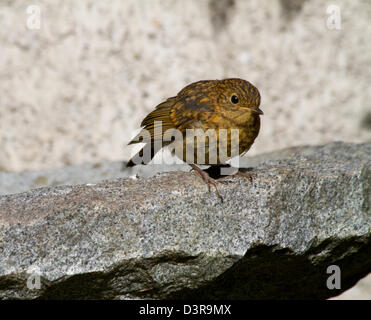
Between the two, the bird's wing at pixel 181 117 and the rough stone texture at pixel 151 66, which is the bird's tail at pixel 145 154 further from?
the rough stone texture at pixel 151 66

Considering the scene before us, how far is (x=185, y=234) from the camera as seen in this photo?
161 inches

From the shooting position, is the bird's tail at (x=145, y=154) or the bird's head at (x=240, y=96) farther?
the bird's tail at (x=145, y=154)

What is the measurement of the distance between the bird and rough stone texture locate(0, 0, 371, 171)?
2304 mm

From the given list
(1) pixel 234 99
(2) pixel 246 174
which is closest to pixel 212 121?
(1) pixel 234 99

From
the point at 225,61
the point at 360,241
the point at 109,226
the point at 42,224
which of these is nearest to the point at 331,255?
the point at 360,241

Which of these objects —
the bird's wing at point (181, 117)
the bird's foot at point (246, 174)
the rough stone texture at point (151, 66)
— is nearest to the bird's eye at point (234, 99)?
the bird's wing at point (181, 117)

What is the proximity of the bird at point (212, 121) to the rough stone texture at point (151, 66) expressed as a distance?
230 cm

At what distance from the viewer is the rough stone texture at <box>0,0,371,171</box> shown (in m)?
7.24

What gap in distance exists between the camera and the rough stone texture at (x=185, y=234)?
13.0ft

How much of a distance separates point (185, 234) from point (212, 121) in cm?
100

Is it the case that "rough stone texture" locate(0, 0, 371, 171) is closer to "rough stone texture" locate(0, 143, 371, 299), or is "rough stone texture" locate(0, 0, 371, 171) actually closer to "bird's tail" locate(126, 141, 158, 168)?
"bird's tail" locate(126, 141, 158, 168)

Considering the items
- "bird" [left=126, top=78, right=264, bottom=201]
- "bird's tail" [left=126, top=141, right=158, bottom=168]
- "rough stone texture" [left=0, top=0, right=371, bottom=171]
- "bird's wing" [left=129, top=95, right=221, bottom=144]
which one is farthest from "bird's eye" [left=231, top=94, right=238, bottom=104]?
"rough stone texture" [left=0, top=0, right=371, bottom=171]

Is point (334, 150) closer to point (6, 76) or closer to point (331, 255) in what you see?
point (331, 255)
